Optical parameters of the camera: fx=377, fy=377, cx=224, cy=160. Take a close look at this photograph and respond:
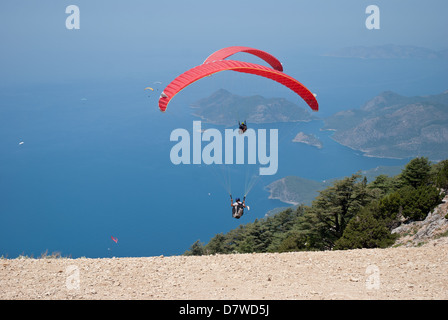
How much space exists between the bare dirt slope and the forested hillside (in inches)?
132

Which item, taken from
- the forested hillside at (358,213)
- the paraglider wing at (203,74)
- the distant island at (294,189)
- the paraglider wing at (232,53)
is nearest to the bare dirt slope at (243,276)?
the forested hillside at (358,213)

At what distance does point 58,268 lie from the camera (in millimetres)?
12430

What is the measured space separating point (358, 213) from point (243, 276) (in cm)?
1180

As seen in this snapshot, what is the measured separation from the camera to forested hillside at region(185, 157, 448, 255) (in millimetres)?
18156

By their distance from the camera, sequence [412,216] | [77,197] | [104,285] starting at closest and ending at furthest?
1. [104,285]
2. [412,216]
3. [77,197]

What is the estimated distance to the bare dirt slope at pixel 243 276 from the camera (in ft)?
33.7

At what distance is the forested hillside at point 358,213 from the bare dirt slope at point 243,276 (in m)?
3.35

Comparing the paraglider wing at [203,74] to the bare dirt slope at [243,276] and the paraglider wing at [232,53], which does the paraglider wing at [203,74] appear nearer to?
the paraglider wing at [232,53]

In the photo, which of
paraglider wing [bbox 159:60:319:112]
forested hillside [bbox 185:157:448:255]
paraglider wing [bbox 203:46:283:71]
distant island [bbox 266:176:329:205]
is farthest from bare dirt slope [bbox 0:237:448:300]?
distant island [bbox 266:176:329:205]
